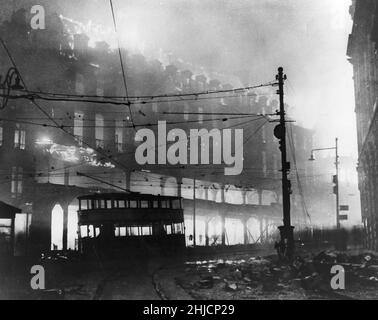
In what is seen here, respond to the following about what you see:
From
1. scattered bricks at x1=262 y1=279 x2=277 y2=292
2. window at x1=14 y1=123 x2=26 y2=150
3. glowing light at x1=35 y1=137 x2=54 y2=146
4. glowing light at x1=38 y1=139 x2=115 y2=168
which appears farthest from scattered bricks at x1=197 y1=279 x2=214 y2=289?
window at x1=14 y1=123 x2=26 y2=150

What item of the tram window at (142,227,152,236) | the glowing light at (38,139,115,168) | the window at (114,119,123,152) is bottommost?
the tram window at (142,227,152,236)

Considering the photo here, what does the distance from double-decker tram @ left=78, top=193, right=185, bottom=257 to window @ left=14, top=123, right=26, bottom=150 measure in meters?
11.5

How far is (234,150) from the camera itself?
49.2 metres

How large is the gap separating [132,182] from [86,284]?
2567 cm

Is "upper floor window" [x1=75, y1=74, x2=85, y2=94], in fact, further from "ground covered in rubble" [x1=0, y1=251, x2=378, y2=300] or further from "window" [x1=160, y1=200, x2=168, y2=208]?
"ground covered in rubble" [x1=0, y1=251, x2=378, y2=300]

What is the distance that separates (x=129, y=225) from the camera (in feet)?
77.8

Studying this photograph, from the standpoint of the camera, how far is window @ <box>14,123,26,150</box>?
32.6 metres

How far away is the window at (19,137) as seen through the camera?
107 feet

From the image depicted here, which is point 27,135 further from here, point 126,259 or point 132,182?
point 126,259

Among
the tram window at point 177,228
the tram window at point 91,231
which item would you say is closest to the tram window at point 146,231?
the tram window at point 177,228

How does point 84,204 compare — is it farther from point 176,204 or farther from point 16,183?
point 16,183

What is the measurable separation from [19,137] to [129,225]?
1539cm

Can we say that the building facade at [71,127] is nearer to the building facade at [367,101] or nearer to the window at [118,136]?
the window at [118,136]
